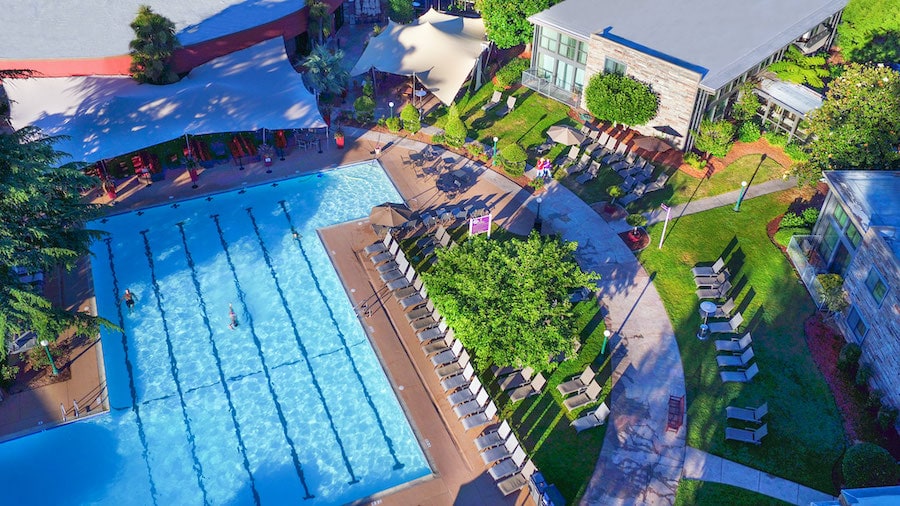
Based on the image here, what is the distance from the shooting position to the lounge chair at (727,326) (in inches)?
1084

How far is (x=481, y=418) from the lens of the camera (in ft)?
79.2

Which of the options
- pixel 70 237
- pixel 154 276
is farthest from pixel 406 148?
pixel 70 237

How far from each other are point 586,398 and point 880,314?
11027mm

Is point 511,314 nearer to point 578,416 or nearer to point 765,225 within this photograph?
point 578,416

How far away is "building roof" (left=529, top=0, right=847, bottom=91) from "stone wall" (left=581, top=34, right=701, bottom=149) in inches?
38.2

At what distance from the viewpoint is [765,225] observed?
33.3 metres

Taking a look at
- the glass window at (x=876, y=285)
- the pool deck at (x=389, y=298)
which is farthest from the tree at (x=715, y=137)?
the glass window at (x=876, y=285)

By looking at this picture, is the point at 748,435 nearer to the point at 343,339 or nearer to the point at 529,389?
the point at 529,389

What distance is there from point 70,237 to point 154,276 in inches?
172

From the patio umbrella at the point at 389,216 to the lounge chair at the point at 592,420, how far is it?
11.9 metres

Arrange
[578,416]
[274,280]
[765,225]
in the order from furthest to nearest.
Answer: [765,225] → [274,280] → [578,416]

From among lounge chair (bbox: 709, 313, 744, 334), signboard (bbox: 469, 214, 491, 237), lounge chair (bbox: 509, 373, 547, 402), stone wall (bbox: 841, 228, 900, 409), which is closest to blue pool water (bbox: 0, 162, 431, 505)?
lounge chair (bbox: 509, 373, 547, 402)

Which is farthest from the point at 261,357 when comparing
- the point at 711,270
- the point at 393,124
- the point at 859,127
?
the point at 859,127

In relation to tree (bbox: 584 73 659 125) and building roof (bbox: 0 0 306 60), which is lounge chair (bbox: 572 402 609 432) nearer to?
tree (bbox: 584 73 659 125)
